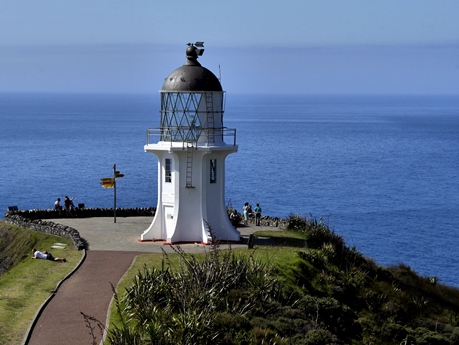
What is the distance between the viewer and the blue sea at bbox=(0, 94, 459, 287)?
2229 inches

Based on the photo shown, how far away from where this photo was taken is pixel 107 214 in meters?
38.6

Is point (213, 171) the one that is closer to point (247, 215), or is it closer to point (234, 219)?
point (234, 219)

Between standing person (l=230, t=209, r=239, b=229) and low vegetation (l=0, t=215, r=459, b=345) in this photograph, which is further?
standing person (l=230, t=209, r=239, b=229)

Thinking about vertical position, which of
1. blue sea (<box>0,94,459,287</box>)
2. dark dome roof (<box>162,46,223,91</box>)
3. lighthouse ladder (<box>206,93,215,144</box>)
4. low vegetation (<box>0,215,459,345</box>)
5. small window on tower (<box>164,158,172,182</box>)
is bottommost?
blue sea (<box>0,94,459,287</box>)

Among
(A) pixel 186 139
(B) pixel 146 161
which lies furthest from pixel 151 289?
(B) pixel 146 161

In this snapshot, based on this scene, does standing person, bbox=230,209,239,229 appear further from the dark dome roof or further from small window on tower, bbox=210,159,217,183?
the dark dome roof

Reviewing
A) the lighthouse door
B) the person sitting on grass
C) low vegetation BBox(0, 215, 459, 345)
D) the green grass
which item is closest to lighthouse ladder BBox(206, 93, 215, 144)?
the lighthouse door

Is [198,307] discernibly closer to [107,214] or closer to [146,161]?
[107,214]

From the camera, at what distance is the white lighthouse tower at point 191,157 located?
105 ft

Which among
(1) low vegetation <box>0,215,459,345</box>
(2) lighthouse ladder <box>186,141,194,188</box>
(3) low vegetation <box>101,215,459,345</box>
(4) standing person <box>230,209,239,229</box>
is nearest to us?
(3) low vegetation <box>101,215,459,345</box>

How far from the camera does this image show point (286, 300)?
25.2m

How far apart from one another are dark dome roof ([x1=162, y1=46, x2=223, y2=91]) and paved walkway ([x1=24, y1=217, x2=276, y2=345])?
5.83 meters

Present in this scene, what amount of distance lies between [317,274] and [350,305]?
1.56m

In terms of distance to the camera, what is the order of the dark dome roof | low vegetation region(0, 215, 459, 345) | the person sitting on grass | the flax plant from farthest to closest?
the dark dome roof → the person sitting on grass → low vegetation region(0, 215, 459, 345) → the flax plant
